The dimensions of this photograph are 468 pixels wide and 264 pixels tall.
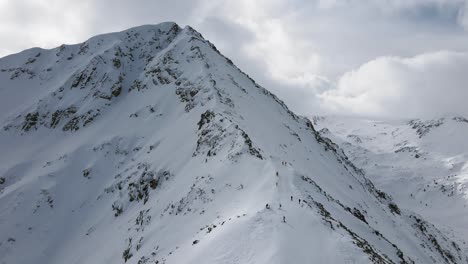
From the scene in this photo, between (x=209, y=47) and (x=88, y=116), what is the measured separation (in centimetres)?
2778

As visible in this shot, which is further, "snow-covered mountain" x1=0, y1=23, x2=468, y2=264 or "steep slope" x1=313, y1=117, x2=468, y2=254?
"steep slope" x1=313, y1=117, x2=468, y2=254

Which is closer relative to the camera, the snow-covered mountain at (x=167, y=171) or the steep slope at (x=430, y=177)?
the snow-covered mountain at (x=167, y=171)

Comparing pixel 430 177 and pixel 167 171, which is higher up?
pixel 430 177

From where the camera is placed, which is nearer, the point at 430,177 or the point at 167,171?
the point at 167,171

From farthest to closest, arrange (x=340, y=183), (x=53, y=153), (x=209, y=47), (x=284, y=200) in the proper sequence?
1. (x=209, y=47)
2. (x=53, y=153)
3. (x=340, y=183)
4. (x=284, y=200)

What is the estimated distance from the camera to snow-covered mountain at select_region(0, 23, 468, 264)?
68.2 ft

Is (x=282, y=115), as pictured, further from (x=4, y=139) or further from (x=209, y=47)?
(x=4, y=139)

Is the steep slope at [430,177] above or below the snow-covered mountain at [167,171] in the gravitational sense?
above

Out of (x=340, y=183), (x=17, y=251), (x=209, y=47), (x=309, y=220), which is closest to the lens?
(x=309, y=220)

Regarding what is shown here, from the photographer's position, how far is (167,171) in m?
40.0

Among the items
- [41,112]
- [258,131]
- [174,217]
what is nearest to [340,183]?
[258,131]

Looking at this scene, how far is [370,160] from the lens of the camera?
18975 cm

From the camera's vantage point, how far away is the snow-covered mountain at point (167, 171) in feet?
68.2

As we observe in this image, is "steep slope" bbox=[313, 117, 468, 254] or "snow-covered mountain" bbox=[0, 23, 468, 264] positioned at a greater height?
"steep slope" bbox=[313, 117, 468, 254]
